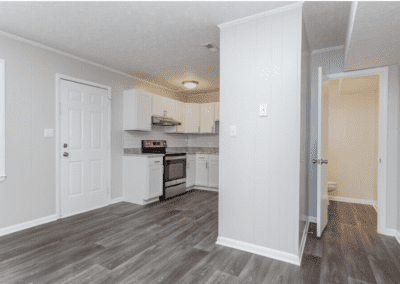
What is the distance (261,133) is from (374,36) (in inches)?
52.1

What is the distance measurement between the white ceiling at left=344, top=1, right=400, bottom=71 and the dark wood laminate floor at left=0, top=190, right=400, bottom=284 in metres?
2.07

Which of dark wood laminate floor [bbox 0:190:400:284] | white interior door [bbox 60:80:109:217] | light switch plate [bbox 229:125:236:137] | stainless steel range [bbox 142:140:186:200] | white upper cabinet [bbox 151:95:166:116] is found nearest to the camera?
dark wood laminate floor [bbox 0:190:400:284]

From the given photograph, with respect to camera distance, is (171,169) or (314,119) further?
(171,169)

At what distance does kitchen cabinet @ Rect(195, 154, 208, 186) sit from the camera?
533 centimetres

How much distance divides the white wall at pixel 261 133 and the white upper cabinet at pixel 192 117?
125 inches

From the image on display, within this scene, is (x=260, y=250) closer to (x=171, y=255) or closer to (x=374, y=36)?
(x=171, y=255)

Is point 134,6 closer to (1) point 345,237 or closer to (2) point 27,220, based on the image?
(2) point 27,220

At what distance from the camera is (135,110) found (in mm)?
4316

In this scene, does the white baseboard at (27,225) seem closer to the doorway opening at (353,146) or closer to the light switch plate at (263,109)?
the light switch plate at (263,109)

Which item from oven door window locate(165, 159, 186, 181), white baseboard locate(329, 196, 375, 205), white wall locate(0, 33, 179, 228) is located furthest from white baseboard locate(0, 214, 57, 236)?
white baseboard locate(329, 196, 375, 205)

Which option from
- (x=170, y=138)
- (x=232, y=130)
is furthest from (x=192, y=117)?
(x=232, y=130)

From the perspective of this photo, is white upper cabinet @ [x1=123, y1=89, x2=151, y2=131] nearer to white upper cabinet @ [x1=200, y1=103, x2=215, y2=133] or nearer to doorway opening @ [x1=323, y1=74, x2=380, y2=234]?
white upper cabinet @ [x1=200, y1=103, x2=215, y2=133]

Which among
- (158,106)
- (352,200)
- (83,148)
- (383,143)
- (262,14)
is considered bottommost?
(352,200)

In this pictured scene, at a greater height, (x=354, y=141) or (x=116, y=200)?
(x=354, y=141)
